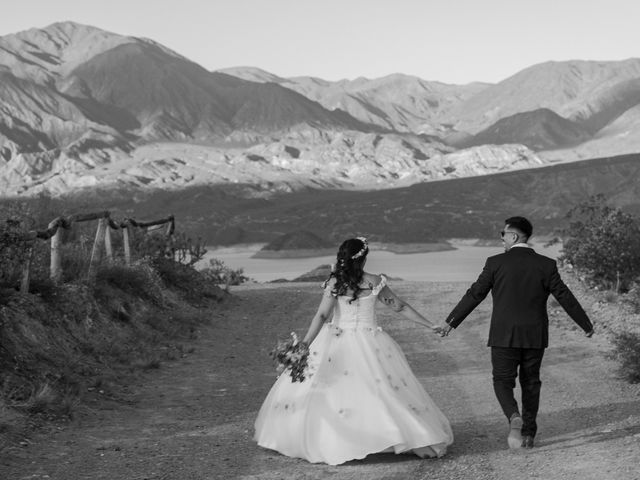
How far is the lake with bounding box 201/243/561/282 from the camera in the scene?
59.3 metres

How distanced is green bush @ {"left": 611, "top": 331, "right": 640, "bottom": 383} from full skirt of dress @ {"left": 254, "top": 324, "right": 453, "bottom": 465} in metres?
3.95

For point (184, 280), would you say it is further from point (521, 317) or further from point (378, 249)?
point (378, 249)

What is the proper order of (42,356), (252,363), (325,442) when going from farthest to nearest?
1. (252,363)
2. (42,356)
3. (325,442)

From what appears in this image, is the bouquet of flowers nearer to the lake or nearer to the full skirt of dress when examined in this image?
the full skirt of dress

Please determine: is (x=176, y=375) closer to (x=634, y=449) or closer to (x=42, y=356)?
(x=42, y=356)

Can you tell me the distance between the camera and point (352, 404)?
704cm

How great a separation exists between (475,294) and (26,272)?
5.36 m

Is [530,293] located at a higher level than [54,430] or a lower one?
higher

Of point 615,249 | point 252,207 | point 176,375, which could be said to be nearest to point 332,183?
point 252,207

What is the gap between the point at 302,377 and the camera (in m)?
7.27

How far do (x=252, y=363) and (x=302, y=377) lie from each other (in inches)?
213

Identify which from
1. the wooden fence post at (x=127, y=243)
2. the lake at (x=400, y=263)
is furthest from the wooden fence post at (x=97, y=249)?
the lake at (x=400, y=263)

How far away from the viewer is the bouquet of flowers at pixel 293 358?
7273mm

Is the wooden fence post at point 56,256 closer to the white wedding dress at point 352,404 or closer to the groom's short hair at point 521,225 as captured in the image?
the white wedding dress at point 352,404
